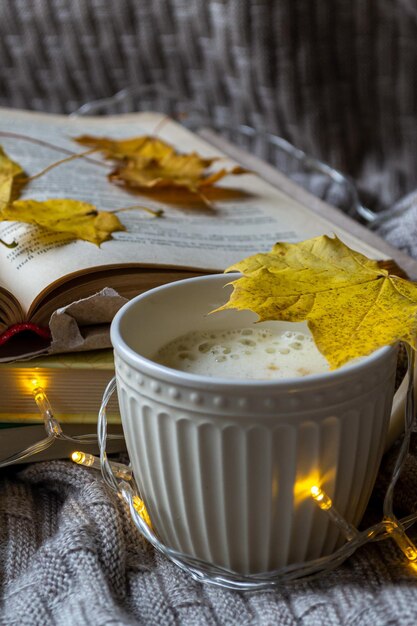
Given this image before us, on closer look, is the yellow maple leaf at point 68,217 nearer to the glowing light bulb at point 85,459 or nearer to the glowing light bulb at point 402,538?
the glowing light bulb at point 85,459

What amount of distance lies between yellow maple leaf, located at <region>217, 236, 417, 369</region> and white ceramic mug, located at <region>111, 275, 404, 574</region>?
2 cm

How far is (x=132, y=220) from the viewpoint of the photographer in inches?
25.8

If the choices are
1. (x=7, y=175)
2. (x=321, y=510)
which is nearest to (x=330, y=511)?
(x=321, y=510)

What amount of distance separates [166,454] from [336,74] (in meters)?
0.68

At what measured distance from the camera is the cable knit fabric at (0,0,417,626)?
1.38 ft

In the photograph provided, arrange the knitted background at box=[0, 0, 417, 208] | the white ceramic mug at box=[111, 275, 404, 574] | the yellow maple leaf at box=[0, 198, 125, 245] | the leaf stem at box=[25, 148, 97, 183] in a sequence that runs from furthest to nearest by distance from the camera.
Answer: the knitted background at box=[0, 0, 417, 208] → the leaf stem at box=[25, 148, 97, 183] → the yellow maple leaf at box=[0, 198, 125, 245] → the white ceramic mug at box=[111, 275, 404, 574]

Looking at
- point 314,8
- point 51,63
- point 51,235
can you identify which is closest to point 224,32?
point 314,8

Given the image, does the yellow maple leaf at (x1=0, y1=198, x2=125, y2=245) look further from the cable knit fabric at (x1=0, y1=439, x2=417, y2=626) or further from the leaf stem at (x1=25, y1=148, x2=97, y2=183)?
the cable knit fabric at (x1=0, y1=439, x2=417, y2=626)

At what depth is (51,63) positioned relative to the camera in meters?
1.10

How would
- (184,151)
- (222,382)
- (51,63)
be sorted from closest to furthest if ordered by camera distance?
(222,382) → (184,151) → (51,63)

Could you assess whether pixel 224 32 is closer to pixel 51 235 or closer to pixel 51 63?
pixel 51 63

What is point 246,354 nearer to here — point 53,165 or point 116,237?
point 116,237

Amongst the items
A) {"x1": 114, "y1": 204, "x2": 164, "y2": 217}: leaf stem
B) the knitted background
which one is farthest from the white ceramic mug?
the knitted background

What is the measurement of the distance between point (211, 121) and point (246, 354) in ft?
2.30
